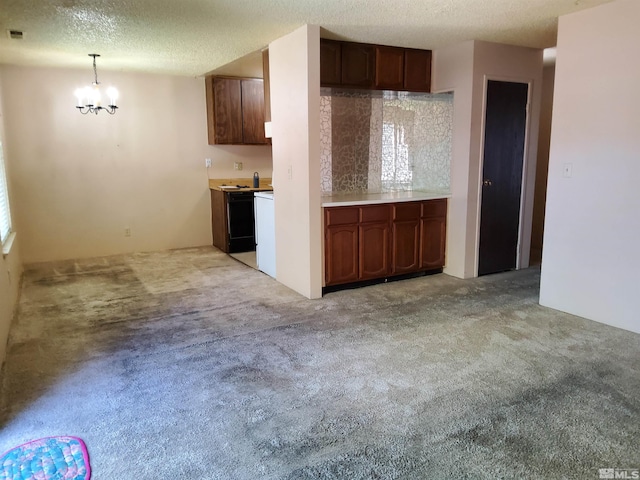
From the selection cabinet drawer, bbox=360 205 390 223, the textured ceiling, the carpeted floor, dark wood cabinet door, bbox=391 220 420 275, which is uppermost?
the textured ceiling

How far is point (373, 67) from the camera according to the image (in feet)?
14.7

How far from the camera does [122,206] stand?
6.12 metres

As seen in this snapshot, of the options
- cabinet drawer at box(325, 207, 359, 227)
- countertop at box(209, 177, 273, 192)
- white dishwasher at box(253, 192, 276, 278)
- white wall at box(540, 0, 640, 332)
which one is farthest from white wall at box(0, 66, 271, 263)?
white wall at box(540, 0, 640, 332)

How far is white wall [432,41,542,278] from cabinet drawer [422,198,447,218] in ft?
0.24

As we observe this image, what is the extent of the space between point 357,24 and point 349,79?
649 millimetres

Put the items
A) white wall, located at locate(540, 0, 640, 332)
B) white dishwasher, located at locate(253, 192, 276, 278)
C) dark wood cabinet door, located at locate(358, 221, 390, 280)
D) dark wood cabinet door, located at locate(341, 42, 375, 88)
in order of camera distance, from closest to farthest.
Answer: white wall, located at locate(540, 0, 640, 332)
dark wood cabinet door, located at locate(341, 42, 375, 88)
dark wood cabinet door, located at locate(358, 221, 390, 280)
white dishwasher, located at locate(253, 192, 276, 278)

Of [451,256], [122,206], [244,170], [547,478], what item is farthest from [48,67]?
[547,478]

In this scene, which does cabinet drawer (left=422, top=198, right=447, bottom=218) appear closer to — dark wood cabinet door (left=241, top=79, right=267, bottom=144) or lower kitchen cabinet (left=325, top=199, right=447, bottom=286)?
lower kitchen cabinet (left=325, top=199, right=447, bottom=286)

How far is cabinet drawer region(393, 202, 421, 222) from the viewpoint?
4.55 metres

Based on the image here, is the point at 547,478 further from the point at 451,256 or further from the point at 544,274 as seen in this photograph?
the point at 451,256

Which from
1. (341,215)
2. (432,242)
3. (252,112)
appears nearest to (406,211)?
(432,242)

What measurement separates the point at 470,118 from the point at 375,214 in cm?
131

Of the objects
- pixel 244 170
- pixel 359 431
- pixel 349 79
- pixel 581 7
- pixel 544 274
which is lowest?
pixel 359 431

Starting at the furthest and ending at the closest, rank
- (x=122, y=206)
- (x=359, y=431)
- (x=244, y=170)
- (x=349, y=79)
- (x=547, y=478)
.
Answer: (x=244, y=170)
(x=122, y=206)
(x=349, y=79)
(x=359, y=431)
(x=547, y=478)
